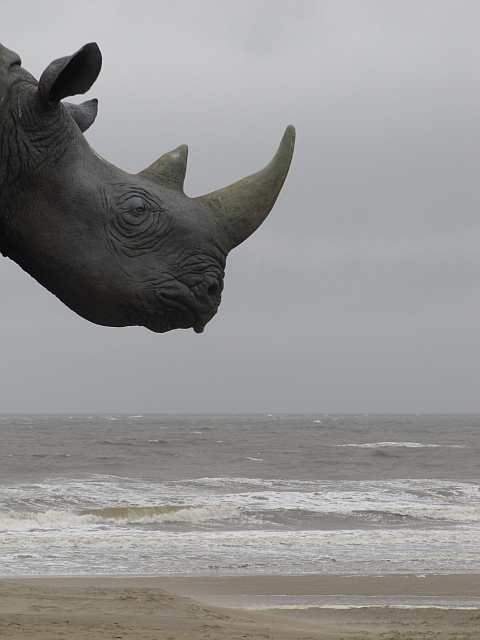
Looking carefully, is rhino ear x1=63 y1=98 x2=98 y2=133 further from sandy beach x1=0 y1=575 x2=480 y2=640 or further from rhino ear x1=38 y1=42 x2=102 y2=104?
sandy beach x1=0 y1=575 x2=480 y2=640

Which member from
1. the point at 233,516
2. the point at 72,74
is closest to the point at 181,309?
the point at 72,74

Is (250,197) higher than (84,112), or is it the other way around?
(84,112)

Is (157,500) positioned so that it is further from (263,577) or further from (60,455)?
(60,455)

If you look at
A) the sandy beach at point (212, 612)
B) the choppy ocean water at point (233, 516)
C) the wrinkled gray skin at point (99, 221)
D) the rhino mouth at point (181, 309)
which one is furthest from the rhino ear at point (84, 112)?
the choppy ocean water at point (233, 516)

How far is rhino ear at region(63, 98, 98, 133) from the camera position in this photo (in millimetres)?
3060

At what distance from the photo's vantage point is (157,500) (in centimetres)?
2119

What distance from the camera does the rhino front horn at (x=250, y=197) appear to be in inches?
107

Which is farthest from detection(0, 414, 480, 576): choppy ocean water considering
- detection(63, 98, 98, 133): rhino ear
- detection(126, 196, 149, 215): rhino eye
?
detection(126, 196, 149, 215): rhino eye

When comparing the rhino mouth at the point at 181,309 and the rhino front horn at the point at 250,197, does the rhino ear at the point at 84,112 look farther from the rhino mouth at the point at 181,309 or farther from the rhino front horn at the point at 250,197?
the rhino mouth at the point at 181,309

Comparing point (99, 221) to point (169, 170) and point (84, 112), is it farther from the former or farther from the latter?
point (84, 112)

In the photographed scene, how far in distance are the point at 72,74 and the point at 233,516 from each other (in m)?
16.3

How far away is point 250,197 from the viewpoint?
2719 mm

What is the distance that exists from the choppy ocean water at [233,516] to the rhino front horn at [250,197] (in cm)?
953

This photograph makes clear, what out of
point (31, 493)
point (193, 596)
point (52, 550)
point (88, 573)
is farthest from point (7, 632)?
point (31, 493)
